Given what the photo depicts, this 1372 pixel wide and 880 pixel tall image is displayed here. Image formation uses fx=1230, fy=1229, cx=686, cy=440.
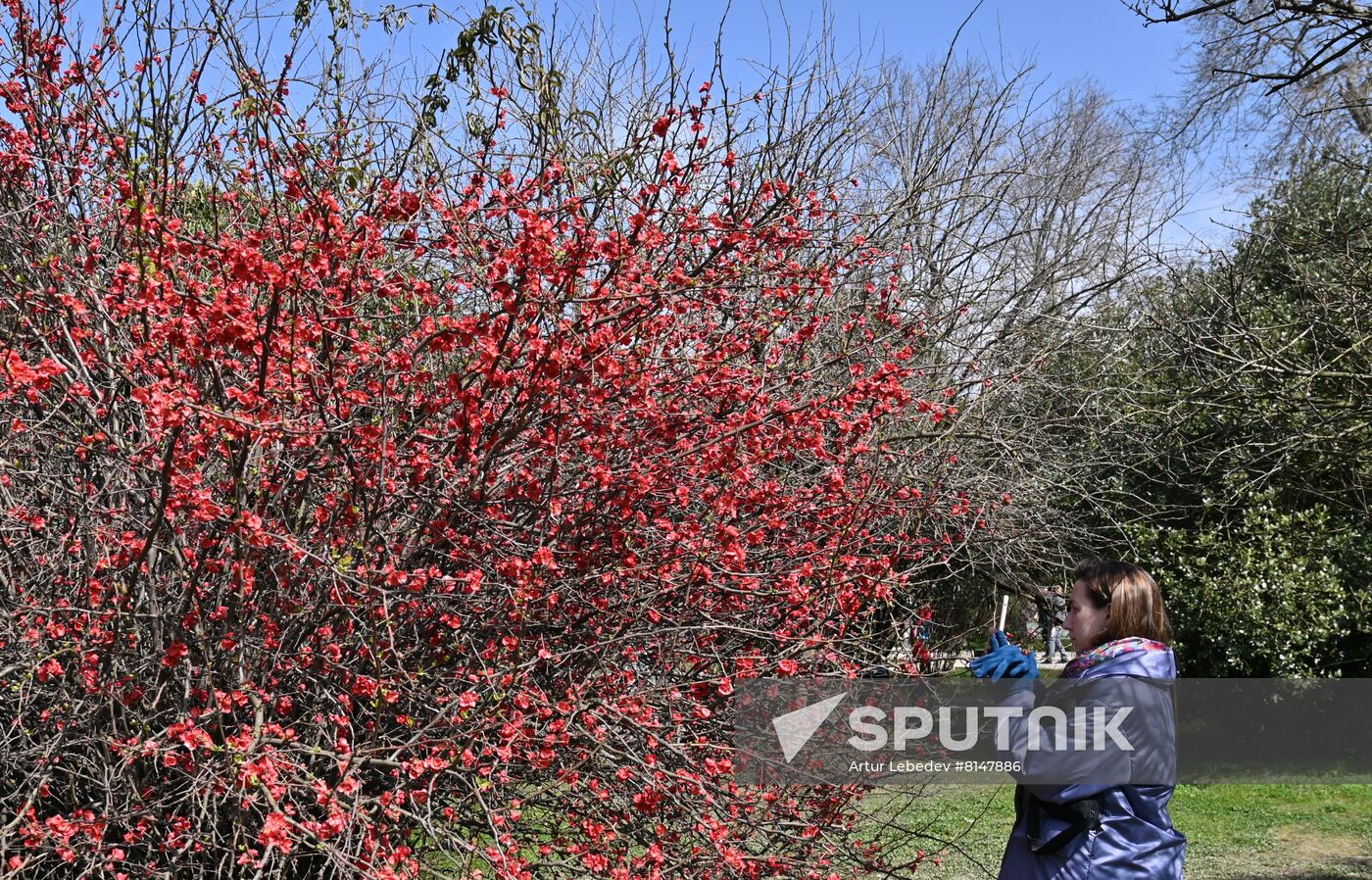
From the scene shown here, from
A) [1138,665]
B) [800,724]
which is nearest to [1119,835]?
[1138,665]

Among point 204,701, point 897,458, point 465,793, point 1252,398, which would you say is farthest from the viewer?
point 1252,398

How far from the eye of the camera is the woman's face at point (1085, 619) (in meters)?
3.12

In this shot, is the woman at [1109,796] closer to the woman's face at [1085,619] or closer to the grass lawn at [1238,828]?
the woman's face at [1085,619]

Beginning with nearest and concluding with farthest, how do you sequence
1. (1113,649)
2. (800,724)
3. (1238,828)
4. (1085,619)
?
(1113,649) → (1085,619) → (800,724) → (1238,828)

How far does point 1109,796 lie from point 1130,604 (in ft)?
1.55

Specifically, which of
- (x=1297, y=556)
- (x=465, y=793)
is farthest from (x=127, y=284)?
(x=1297, y=556)

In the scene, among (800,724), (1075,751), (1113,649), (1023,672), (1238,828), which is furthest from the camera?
(1238,828)

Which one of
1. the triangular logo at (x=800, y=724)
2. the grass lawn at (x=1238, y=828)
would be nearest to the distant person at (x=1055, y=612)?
the grass lawn at (x=1238, y=828)

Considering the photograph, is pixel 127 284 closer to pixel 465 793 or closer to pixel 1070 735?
pixel 465 793

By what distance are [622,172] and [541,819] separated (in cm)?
250

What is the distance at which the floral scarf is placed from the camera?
9.91 ft

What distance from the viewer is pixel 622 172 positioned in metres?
4.91

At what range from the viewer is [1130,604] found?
3.07m

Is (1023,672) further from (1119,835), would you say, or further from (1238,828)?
(1238,828)
